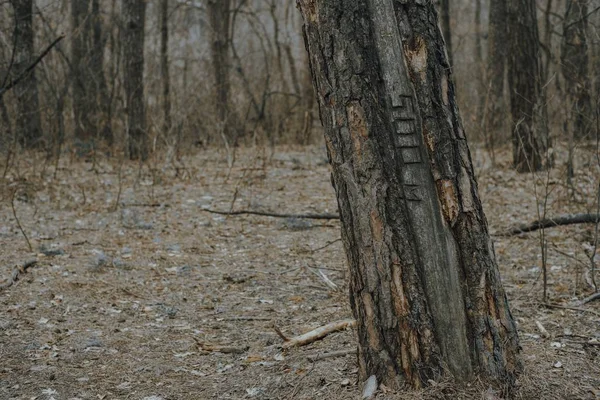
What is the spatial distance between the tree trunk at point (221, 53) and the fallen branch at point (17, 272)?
6.10 m

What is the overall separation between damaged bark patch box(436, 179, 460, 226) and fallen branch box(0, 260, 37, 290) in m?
3.22

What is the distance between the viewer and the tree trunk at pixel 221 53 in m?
11.2

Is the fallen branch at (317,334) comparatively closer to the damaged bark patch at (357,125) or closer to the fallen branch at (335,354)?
the fallen branch at (335,354)

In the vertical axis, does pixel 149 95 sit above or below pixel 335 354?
above

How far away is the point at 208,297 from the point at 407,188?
2.42 m

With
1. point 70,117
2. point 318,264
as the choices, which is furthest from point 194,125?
point 318,264

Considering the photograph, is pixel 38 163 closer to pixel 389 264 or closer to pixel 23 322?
pixel 23 322

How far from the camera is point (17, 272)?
15.7 ft

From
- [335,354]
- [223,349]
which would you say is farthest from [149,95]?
[335,354]

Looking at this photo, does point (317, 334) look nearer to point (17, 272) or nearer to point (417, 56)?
point (417, 56)

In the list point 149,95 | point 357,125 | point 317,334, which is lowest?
point 317,334

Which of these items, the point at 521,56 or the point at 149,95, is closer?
the point at 521,56

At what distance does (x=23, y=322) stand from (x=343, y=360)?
2041mm

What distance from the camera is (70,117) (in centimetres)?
1128
